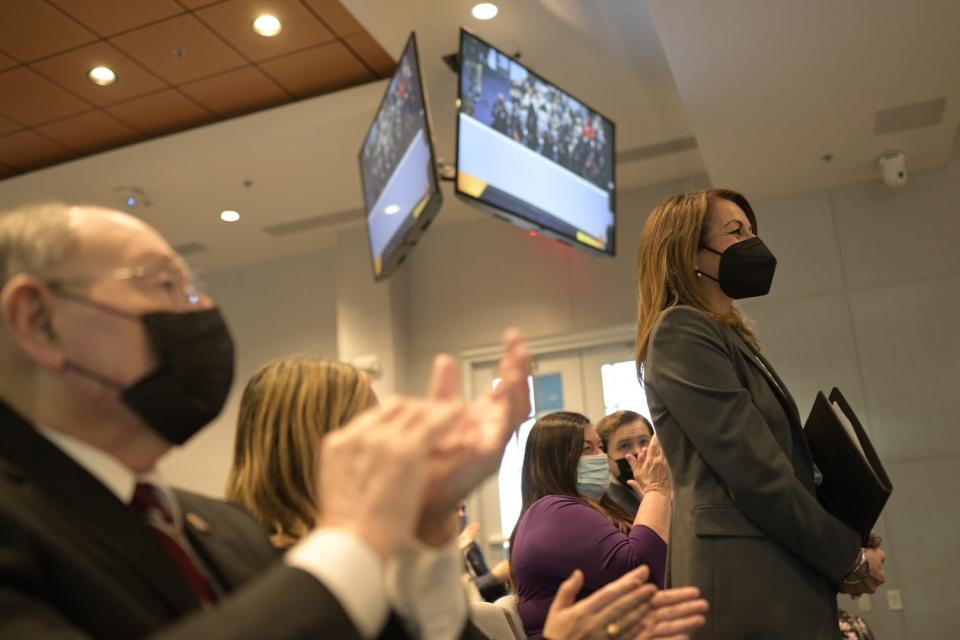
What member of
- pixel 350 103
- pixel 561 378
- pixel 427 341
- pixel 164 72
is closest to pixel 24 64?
pixel 164 72

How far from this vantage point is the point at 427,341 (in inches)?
264

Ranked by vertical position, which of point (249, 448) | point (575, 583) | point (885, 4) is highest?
point (885, 4)

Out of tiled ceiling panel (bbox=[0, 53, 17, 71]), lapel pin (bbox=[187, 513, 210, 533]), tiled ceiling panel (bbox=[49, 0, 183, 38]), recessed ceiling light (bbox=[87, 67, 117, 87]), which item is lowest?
lapel pin (bbox=[187, 513, 210, 533])

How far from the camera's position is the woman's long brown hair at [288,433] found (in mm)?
1380

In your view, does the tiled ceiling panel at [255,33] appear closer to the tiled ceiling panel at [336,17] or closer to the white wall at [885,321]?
the tiled ceiling panel at [336,17]

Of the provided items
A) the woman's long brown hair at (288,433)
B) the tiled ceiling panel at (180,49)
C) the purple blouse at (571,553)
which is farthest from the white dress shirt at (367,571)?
the tiled ceiling panel at (180,49)

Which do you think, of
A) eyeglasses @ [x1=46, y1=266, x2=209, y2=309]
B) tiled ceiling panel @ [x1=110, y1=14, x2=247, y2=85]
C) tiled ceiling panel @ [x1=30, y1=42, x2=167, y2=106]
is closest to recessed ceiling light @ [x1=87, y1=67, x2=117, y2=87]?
tiled ceiling panel @ [x1=30, y1=42, x2=167, y2=106]

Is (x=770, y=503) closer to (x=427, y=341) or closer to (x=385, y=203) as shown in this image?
(x=385, y=203)

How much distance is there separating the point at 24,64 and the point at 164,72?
650mm

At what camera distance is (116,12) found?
3854mm

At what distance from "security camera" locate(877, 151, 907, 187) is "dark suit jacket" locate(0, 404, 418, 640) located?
17.8 ft

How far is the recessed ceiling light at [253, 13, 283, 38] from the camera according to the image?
3.99m

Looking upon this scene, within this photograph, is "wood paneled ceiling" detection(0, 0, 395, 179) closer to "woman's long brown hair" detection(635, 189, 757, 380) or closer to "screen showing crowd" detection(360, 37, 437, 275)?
"screen showing crowd" detection(360, 37, 437, 275)

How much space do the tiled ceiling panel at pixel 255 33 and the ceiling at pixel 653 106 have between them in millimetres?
271
